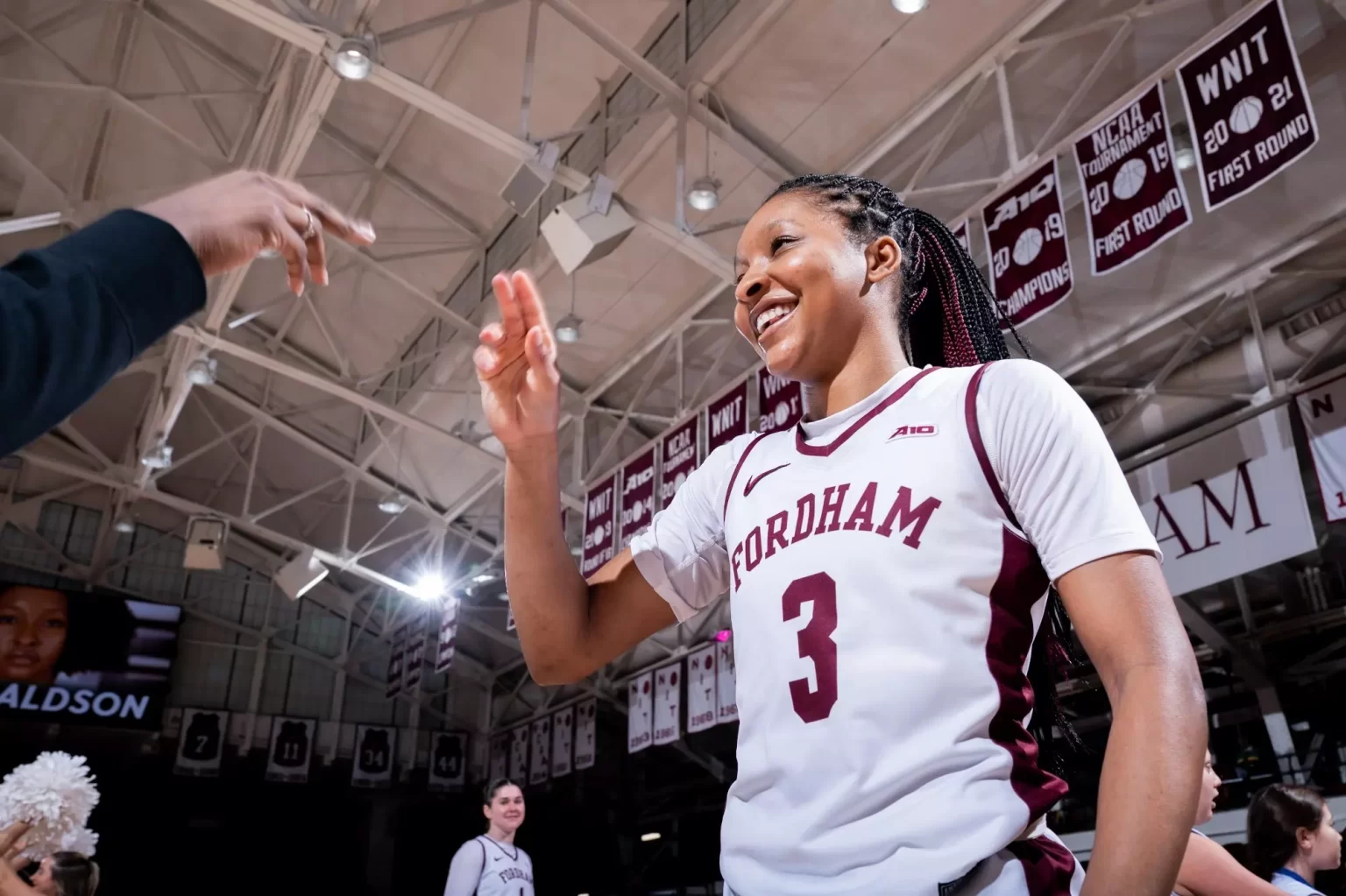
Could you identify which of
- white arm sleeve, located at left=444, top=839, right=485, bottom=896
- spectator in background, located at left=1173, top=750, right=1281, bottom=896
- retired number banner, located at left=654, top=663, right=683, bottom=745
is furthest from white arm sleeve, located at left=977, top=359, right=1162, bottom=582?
retired number banner, located at left=654, top=663, right=683, bottom=745

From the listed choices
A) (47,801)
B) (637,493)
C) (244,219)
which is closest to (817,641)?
(244,219)

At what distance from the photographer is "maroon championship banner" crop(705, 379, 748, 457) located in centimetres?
862

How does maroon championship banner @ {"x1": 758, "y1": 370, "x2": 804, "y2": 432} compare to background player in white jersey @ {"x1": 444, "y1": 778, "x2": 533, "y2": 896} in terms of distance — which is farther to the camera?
maroon championship banner @ {"x1": 758, "y1": 370, "x2": 804, "y2": 432}

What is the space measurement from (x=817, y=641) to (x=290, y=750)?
18.7 meters

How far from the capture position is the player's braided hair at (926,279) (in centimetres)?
158

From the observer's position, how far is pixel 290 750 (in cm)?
1805

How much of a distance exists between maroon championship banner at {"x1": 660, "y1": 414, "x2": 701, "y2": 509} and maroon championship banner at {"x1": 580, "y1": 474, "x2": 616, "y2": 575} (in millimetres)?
739

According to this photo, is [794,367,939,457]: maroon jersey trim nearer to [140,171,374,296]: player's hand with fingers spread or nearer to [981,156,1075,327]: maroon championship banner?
[140,171,374,296]: player's hand with fingers spread

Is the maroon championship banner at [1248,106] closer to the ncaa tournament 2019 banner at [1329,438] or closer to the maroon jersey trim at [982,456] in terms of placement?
the ncaa tournament 2019 banner at [1329,438]

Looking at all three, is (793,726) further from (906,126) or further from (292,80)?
(292,80)

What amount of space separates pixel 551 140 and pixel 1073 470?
6.72m

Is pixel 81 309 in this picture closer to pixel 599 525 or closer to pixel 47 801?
pixel 47 801

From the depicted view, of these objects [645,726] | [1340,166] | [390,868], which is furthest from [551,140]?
[390,868]

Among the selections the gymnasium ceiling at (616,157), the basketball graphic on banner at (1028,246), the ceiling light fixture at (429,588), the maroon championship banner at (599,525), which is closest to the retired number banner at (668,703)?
the gymnasium ceiling at (616,157)
